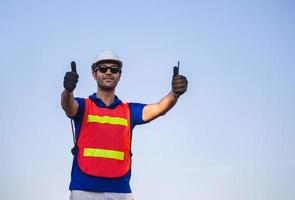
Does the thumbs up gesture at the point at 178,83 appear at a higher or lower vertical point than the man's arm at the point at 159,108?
higher

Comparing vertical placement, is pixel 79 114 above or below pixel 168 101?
below

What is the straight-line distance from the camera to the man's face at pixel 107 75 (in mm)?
6352

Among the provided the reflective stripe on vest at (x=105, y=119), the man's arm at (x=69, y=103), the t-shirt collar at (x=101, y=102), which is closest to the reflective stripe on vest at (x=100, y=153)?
the reflective stripe on vest at (x=105, y=119)

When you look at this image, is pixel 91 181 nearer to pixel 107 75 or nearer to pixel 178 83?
pixel 107 75

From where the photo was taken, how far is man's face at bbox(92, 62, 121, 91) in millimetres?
6352

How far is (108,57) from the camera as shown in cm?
637

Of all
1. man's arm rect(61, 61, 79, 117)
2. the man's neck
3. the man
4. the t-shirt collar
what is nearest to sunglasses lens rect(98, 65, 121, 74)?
the man

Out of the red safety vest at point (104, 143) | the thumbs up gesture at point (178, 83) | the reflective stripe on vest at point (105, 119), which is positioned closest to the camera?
the thumbs up gesture at point (178, 83)

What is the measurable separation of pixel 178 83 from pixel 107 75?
111 centimetres

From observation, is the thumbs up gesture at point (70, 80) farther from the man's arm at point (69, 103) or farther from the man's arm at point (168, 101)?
the man's arm at point (168, 101)

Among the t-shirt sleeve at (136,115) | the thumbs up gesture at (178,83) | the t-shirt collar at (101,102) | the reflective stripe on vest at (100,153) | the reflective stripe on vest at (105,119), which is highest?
the thumbs up gesture at (178,83)

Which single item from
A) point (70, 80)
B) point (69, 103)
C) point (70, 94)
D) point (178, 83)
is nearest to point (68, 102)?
point (69, 103)

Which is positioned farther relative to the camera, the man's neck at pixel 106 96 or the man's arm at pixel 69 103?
the man's neck at pixel 106 96

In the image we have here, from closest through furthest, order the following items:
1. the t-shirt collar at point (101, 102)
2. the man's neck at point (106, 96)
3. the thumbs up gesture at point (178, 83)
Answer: the thumbs up gesture at point (178, 83) → the t-shirt collar at point (101, 102) → the man's neck at point (106, 96)
